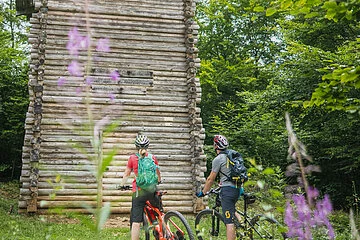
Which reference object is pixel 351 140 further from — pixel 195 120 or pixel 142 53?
pixel 142 53

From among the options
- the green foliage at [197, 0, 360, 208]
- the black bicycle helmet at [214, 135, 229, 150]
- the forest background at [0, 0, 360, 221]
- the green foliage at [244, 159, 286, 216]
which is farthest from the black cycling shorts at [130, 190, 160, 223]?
the green foliage at [197, 0, 360, 208]

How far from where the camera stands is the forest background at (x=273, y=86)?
14805 millimetres

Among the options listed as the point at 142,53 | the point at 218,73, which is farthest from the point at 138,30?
the point at 218,73

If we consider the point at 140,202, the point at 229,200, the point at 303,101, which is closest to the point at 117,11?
the point at 303,101

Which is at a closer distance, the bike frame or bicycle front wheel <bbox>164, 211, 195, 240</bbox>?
bicycle front wheel <bbox>164, 211, 195, 240</bbox>

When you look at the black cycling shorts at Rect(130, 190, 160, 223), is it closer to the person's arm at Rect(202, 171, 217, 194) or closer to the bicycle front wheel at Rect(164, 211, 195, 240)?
the bicycle front wheel at Rect(164, 211, 195, 240)

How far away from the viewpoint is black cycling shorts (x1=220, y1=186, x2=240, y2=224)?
261 inches

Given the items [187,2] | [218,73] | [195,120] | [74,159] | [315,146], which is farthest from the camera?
[218,73]

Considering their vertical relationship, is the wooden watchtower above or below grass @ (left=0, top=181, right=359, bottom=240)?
above

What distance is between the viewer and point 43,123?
42.9 feet

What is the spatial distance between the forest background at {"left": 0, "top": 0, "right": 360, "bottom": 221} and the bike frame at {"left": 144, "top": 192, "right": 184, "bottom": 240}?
3.05m

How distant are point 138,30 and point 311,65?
598 cm

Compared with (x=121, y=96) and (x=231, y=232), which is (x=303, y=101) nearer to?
(x=121, y=96)

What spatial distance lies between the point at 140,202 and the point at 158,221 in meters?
0.40
